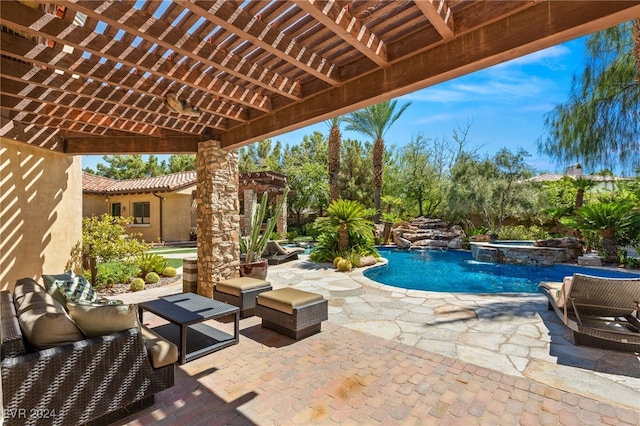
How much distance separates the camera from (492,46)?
2754mm

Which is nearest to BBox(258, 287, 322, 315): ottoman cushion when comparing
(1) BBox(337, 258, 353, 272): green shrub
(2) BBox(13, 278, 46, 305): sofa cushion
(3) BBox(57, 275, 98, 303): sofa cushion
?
(3) BBox(57, 275, 98, 303): sofa cushion

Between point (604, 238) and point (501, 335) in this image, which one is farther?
point (604, 238)

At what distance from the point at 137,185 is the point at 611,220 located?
2263 cm

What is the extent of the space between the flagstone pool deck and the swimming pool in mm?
3269

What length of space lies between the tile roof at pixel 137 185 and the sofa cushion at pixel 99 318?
53.1ft

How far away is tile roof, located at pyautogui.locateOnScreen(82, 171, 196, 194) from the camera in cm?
1775

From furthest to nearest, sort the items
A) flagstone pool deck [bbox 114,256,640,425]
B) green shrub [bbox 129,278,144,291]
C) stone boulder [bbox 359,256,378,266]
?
stone boulder [bbox 359,256,378,266] < green shrub [bbox 129,278,144,291] < flagstone pool deck [bbox 114,256,640,425]

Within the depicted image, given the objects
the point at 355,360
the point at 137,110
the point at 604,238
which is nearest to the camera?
the point at 355,360

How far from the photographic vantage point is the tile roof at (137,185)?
17750 mm

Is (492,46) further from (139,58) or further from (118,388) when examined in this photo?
(118,388)

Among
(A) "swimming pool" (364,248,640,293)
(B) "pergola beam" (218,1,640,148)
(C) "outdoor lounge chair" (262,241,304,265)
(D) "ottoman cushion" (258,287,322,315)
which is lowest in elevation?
(A) "swimming pool" (364,248,640,293)

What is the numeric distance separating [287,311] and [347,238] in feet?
22.0

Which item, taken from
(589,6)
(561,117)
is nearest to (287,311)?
(589,6)

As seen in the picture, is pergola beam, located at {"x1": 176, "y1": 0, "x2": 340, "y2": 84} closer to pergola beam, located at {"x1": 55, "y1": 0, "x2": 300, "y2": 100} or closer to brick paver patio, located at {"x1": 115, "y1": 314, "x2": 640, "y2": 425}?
pergola beam, located at {"x1": 55, "y1": 0, "x2": 300, "y2": 100}
